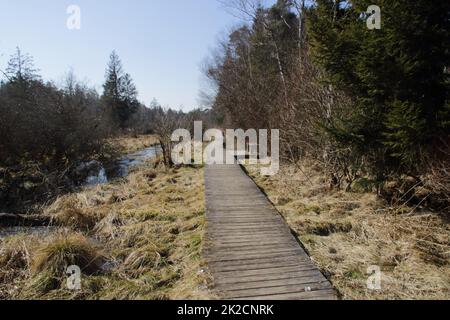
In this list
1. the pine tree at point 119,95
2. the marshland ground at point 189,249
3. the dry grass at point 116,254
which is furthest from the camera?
the pine tree at point 119,95

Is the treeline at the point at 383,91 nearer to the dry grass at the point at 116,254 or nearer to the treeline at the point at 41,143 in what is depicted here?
the dry grass at the point at 116,254

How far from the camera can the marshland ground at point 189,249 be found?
12.3ft

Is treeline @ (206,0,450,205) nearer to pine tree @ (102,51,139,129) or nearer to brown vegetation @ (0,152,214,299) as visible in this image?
brown vegetation @ (0,152,214,299)

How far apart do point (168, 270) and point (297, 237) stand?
2161 mm

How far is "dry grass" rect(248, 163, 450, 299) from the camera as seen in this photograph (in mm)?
3502

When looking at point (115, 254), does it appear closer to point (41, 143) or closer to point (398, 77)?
point (398, 77)

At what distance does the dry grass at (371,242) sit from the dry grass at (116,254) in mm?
1780

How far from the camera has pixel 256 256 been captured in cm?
424

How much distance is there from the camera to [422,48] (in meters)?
4.51

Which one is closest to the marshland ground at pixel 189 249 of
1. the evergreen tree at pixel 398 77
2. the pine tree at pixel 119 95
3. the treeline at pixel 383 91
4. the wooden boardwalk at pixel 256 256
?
the wooden boardwalk at pixel 256 256

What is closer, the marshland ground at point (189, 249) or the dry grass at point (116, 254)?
the marshland ground at point (189, 249)

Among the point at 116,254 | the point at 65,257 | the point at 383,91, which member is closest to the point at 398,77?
the point at 383,91

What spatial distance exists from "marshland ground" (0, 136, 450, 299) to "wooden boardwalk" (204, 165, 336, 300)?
19 cm

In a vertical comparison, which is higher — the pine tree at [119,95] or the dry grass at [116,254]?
the pine tree at [119,95]
